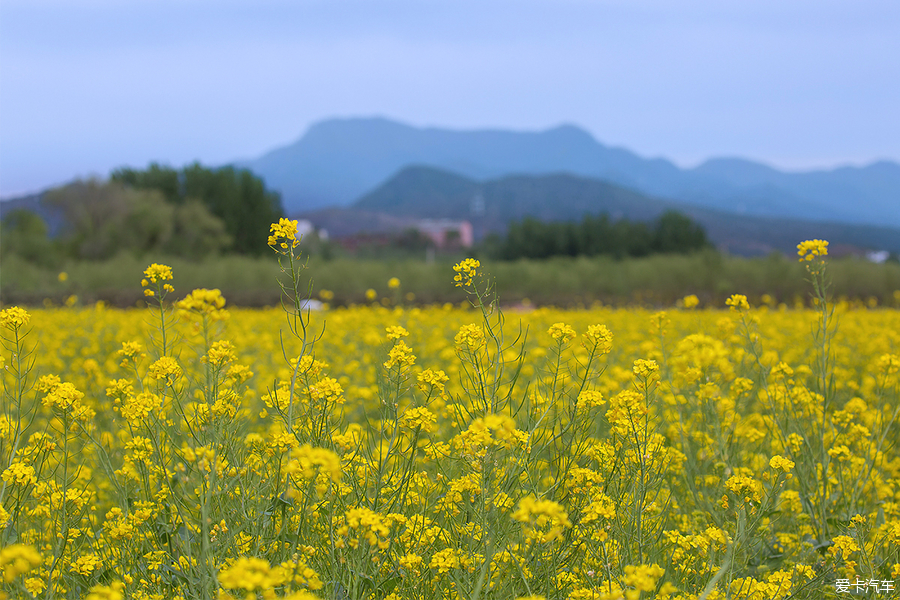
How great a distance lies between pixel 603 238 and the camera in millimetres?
40562

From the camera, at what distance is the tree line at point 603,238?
40.2 metres

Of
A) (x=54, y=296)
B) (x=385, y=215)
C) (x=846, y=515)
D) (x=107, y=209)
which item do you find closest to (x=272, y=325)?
(x=846, y=515)

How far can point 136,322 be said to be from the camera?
9141mm

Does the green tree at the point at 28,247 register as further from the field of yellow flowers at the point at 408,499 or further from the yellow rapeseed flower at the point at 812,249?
the yellow rapeseed flower at the point at 812,249

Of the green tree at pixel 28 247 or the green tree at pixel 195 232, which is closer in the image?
the green tree at pixel 28 247

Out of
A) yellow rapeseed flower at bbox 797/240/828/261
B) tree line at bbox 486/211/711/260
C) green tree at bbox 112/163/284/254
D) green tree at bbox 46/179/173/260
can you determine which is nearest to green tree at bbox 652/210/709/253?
tree line at bbox 486/211/711/260


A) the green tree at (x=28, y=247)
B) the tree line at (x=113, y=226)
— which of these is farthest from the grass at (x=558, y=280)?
the tree line at (x=113, y=226)

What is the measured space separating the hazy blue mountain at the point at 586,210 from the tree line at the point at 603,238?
41316 millimetres

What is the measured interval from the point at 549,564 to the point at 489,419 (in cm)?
77

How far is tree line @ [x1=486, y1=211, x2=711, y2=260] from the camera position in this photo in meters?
40.2

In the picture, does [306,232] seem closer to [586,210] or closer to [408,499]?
[408,499]

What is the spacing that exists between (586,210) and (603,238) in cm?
5705

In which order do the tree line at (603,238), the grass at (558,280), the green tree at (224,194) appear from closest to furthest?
the grass at (558,280), the tree line at (603,238), the green tree at (224,194)

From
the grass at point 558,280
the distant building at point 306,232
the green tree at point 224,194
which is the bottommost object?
the grass at point 558,280
